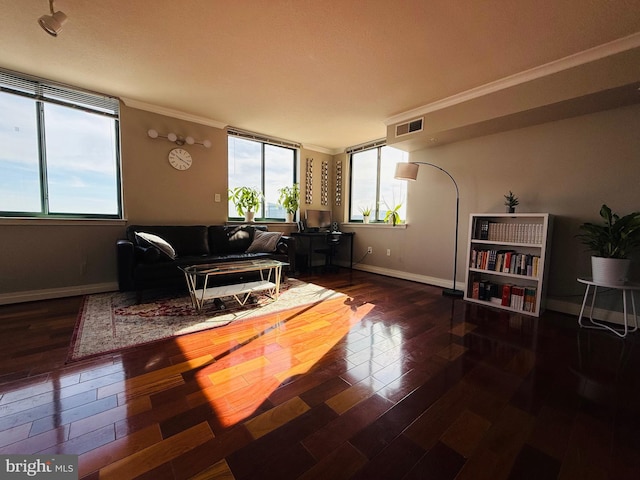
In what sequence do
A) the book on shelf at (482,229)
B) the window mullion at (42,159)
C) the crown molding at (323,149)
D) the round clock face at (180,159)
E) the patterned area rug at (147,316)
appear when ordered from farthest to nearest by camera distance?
the crown molding at (323,149) → the round clock face at (180,159) → the book on shelf at (482,229) → the window mullion at (42,159) → the patterned area rug at (147,316)

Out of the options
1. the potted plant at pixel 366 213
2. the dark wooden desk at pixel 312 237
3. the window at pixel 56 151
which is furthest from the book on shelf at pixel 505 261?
the window at pixel 56 151

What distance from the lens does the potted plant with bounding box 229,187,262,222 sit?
4383mm

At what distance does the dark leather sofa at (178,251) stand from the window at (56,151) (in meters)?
0.67

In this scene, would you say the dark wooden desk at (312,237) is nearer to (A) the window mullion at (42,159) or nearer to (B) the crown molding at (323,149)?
(B) the crown molding at (323,149)

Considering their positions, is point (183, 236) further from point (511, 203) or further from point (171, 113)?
point (511, 203)

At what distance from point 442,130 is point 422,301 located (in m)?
2.06

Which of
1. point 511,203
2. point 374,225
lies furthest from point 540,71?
point 374,225

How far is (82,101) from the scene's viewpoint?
124 inches

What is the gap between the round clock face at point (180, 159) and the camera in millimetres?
3762

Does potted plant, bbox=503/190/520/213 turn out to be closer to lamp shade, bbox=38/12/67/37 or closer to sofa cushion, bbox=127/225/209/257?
sofa cushion, bbox=127/225/209/257

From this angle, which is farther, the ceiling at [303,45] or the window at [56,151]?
the window at [56,151]

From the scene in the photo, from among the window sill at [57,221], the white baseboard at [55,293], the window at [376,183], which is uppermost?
the window at [376,183]

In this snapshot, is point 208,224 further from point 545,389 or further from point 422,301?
point 545,389

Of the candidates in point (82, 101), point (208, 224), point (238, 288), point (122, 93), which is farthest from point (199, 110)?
point (238, 288)
